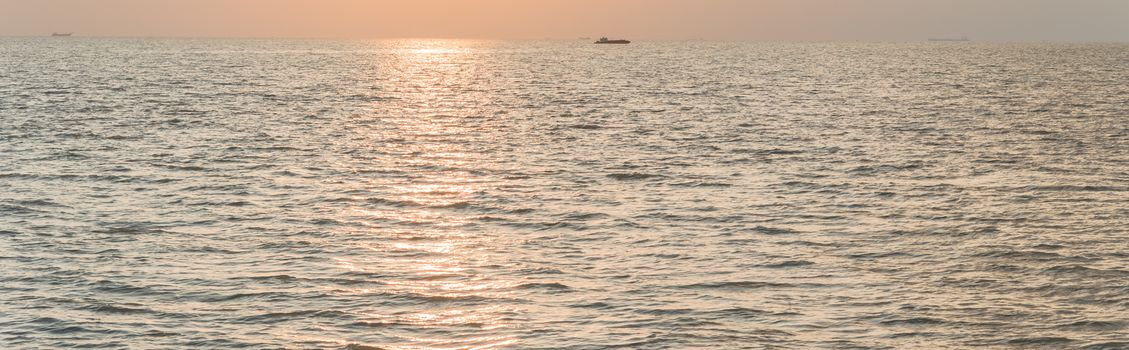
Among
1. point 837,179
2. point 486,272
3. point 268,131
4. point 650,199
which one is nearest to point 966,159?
point 837,179

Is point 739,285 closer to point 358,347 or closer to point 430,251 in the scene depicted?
point 430,251

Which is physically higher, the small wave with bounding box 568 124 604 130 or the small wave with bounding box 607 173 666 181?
the small wave with bounding box 607 173 666 181

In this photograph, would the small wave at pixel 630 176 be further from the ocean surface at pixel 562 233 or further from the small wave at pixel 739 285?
the small wave at pixel 739 285

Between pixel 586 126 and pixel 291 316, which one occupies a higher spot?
pixel 291 316

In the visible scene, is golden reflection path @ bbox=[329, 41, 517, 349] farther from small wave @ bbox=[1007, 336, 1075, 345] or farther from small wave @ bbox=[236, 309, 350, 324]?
small wave @ bbox=[1007, 336, 1075, 345]

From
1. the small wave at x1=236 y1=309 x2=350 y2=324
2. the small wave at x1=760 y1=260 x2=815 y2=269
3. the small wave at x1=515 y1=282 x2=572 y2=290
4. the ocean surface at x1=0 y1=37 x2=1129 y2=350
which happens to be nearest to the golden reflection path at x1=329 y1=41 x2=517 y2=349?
the ocean surface at x1=0 y1=37 x2=1129 y2=350

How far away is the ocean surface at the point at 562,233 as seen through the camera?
22.7 metres

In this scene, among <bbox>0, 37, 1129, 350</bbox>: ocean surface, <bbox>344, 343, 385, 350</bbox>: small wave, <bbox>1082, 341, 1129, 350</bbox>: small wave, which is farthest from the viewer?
<bbox>0, 37, 1129, 350</bbox>: ocean surface

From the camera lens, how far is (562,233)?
32.3m

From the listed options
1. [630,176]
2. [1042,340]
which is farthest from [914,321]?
[630,176]

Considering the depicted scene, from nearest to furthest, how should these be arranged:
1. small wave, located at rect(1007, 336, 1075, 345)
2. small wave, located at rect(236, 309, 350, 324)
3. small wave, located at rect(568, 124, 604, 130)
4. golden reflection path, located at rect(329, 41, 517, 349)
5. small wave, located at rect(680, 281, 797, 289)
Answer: small wave, located at rect(1007, 336, 1075, 345) < golden reflection path, located at rect(329, 41, 517, 349) < small wave, located at rect(236, 309, 350, 324) < small wave, located at rect(680, 281, 797, 289) < small wave, located at rect(568, 124, 604, 130)

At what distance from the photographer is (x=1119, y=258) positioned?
95.0 ft

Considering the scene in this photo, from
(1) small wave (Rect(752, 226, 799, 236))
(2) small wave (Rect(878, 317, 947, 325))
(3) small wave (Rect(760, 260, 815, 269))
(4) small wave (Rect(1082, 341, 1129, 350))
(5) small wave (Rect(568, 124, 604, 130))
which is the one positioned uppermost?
(2) small wave (Rect(878, 317, 947, 325))

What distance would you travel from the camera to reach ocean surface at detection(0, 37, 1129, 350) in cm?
2267
